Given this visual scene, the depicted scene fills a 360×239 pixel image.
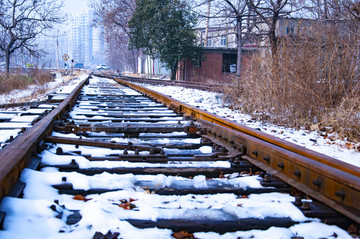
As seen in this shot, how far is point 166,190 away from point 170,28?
2855 centimetres

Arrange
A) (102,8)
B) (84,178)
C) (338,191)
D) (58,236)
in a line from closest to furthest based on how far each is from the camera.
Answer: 1. (58,236)
2. (338,191)
3. (84,178)
4. (102,8)

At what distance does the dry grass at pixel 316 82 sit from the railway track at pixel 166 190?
293cm

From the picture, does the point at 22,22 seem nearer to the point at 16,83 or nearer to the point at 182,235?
the point at 16,83

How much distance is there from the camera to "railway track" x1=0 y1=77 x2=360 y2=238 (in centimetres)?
183

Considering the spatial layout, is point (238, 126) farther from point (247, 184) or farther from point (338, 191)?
point (338, 191)

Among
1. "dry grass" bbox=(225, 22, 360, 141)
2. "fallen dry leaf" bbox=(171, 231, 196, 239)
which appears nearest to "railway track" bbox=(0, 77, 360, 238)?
"fallen dry leaf" bbox=(171, 231, 196, 239)

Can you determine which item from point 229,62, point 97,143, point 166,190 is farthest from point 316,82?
point 229,62

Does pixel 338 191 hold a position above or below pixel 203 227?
above

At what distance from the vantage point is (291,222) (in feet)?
6.33

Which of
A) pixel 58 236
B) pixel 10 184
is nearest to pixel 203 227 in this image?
pixel 58 236

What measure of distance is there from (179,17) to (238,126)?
2710 centimetres

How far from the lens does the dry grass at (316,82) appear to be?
6.02 m

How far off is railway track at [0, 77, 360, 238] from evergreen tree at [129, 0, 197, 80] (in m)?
26.4

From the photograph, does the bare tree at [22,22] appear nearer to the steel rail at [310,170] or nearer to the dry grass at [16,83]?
the dry grass at [16,83]
